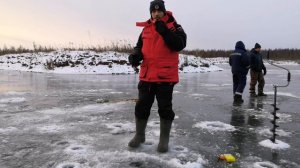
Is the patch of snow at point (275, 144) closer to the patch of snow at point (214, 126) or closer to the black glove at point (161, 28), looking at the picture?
the patch of snow at point (214, 126)

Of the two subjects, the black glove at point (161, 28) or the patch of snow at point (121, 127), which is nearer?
the black glove at point (161, 28)

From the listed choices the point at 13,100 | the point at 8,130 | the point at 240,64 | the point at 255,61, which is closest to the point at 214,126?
the point at 8,130

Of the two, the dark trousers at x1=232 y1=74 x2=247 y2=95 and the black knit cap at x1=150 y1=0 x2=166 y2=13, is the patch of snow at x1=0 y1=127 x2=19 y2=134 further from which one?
the dark trousers at x1=232 y1=74 x2=247 y2=95

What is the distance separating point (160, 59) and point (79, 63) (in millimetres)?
19243

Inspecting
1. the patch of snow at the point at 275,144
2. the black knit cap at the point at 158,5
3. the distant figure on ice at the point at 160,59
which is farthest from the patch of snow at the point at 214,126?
the black knit cap at the point at 158,5

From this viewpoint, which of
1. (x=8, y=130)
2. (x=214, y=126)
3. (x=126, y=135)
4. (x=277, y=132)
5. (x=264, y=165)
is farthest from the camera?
(x=214, y=126)

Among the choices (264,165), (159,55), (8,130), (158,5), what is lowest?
(264,165)

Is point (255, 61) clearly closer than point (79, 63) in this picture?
Yes

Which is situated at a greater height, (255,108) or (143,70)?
(143,70)

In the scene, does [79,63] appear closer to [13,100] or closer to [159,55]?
[13,100]

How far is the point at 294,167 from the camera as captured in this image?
407 centimetres

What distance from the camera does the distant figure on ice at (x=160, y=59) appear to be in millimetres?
4406

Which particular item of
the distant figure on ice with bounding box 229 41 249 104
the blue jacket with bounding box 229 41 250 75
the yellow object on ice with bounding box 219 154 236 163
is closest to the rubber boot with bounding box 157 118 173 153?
the yellow object on ice with bounding box 219 154 236 163

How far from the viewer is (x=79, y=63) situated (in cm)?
2308
